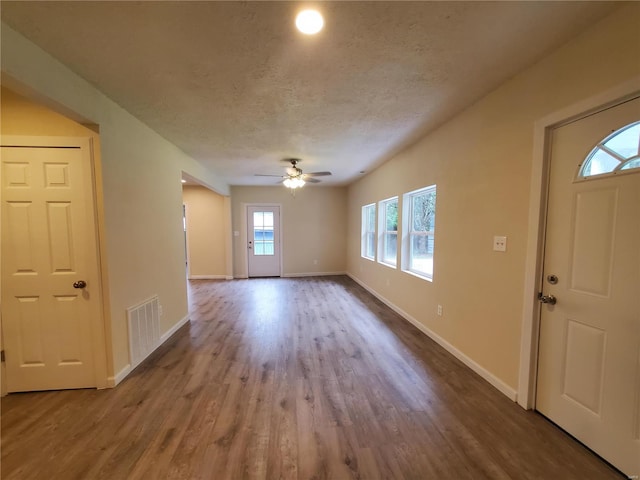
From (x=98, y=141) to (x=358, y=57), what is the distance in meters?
2.16

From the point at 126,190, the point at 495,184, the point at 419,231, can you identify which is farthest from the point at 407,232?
the point at 126,190

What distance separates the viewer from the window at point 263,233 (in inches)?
271

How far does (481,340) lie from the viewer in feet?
7.59

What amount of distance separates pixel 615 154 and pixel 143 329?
12.9 feet

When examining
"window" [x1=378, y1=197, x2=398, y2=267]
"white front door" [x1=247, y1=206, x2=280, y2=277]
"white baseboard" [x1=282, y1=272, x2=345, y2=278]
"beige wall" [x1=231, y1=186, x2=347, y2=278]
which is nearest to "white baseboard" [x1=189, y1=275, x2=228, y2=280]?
"beige wall" [x1=231, y1=186, x2=347, y2=278]

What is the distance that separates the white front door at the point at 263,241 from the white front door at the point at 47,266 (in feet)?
15.6

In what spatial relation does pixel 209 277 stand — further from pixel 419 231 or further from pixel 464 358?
pixel 464 358

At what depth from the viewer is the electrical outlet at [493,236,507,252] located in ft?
A: 6.78

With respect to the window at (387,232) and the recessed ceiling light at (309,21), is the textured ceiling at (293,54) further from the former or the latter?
the window at (387,232)

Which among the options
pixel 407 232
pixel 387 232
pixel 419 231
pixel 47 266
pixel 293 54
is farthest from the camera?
pixel 387 232

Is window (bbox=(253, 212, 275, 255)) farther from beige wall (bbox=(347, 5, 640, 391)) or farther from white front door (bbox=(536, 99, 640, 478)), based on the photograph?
white front door (bbox=(536, 99, 640, 478))

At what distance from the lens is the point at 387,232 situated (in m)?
4.79

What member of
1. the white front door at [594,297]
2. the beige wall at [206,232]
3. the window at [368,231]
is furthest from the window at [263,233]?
the white front door at [594,297]

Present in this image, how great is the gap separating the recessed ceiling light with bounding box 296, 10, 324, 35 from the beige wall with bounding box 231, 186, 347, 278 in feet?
18.0
